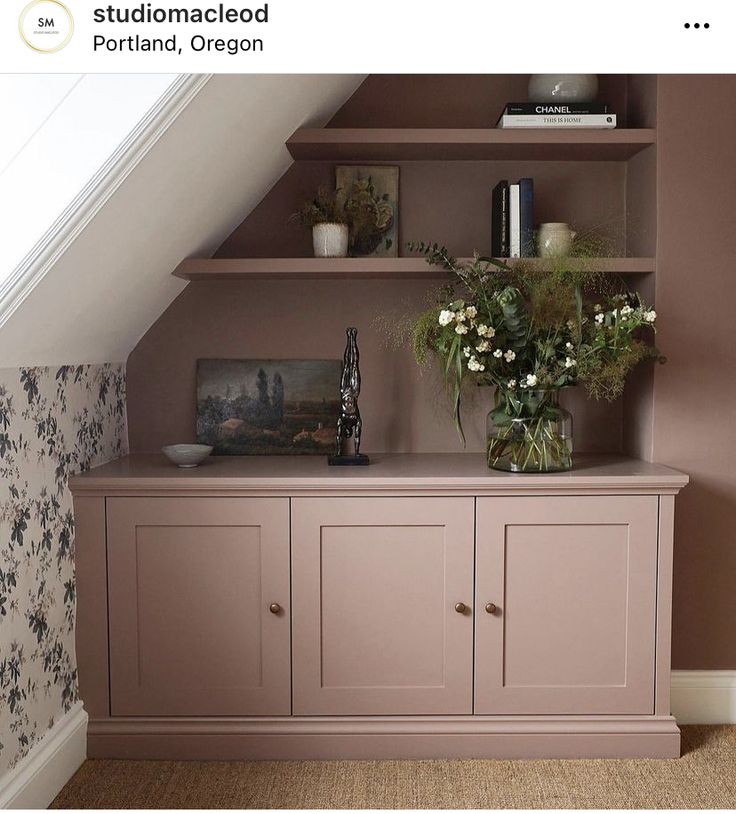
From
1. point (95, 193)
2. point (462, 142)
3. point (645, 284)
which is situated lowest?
point (645, 284)

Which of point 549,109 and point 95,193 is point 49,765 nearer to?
point 95,193

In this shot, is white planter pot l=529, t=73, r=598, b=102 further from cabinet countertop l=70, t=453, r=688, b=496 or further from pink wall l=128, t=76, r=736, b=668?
cabinet countertop l=70, t=453, r=688, b=496

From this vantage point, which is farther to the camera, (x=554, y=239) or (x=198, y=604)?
(x=554, y=239)

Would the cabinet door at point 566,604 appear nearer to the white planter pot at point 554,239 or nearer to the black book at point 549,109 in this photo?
the white planter pot at point 554,239

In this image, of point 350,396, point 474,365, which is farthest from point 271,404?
point 474,365

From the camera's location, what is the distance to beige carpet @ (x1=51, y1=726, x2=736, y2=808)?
7.34 ft

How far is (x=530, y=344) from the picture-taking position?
2.47 meters

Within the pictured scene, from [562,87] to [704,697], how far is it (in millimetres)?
2071

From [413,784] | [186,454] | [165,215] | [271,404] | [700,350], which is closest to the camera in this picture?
[165,215]

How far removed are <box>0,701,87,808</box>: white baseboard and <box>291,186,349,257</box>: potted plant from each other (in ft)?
5.28

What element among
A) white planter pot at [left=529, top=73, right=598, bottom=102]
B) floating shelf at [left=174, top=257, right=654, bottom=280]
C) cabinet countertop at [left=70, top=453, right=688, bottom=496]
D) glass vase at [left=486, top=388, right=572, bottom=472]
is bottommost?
cabinet countertop at [left=70, top=453, right=688, bottom=496]

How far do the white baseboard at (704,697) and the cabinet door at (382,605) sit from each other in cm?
80
